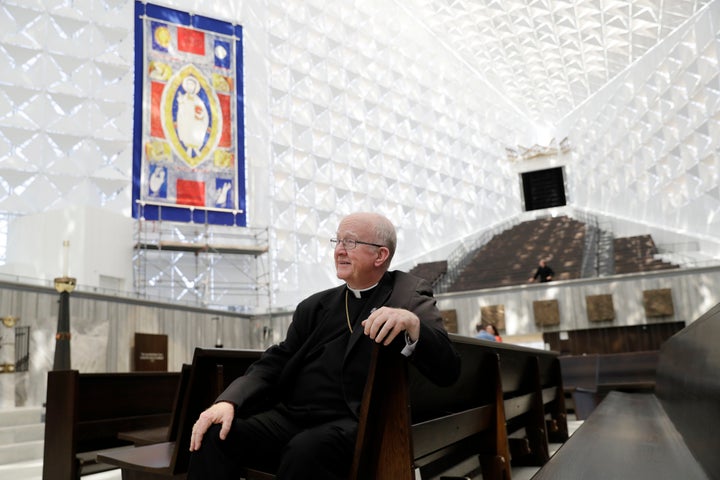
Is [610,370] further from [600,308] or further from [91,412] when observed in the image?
[91,412]

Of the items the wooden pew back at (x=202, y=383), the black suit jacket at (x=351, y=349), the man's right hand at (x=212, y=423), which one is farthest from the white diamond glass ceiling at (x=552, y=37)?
the man's right hand at (x=212, y=423)

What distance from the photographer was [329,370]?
8.39ft

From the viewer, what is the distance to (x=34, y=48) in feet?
54.5

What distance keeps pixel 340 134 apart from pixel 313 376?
23272mm

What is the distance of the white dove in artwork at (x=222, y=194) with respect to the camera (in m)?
18.2

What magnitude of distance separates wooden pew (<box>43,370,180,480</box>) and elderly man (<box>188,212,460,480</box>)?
8.73 feet

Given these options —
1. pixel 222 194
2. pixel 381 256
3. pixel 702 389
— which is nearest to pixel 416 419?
pixel 381 256

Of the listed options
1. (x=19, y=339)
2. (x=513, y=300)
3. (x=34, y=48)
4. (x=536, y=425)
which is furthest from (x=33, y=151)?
(x=536, y=425)

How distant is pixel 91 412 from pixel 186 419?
8.03 ft

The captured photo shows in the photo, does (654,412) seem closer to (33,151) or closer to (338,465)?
(338,465)

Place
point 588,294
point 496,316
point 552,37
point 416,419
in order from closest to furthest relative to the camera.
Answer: point 416,419, point 588,294, point 496,316, point 552,37

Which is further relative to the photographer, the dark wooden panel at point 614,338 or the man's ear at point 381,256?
the dark wooden panel at point 614,338

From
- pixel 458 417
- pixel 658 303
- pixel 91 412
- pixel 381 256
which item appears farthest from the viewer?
pixel 658 303

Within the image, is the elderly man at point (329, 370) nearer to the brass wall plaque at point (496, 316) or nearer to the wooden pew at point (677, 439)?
the wooden pew at point (677, 439)
